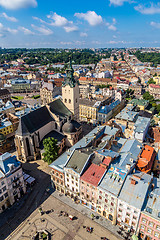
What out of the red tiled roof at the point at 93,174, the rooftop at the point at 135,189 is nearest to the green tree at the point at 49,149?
the red tiled roof at the point at 93,174

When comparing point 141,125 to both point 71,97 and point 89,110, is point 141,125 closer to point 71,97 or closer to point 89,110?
point 89,110

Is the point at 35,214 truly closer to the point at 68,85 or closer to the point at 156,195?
the point at 156,195

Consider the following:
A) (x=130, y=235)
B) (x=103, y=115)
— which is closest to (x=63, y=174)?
(x=130, y=235)

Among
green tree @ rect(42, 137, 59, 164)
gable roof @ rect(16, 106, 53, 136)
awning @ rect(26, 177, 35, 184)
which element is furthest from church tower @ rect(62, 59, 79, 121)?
awning @ rect(26, 177, 35, 184)

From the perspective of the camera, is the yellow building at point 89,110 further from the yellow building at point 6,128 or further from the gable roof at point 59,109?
the yellow building at point 6,128

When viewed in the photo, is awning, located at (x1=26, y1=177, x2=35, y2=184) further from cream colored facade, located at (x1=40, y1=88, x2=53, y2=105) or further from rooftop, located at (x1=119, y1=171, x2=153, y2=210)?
cream colored facade, located at (x1=40, y1=88, x2=53, y2=105)

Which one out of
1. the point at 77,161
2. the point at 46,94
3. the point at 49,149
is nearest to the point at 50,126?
the point at 49,149
